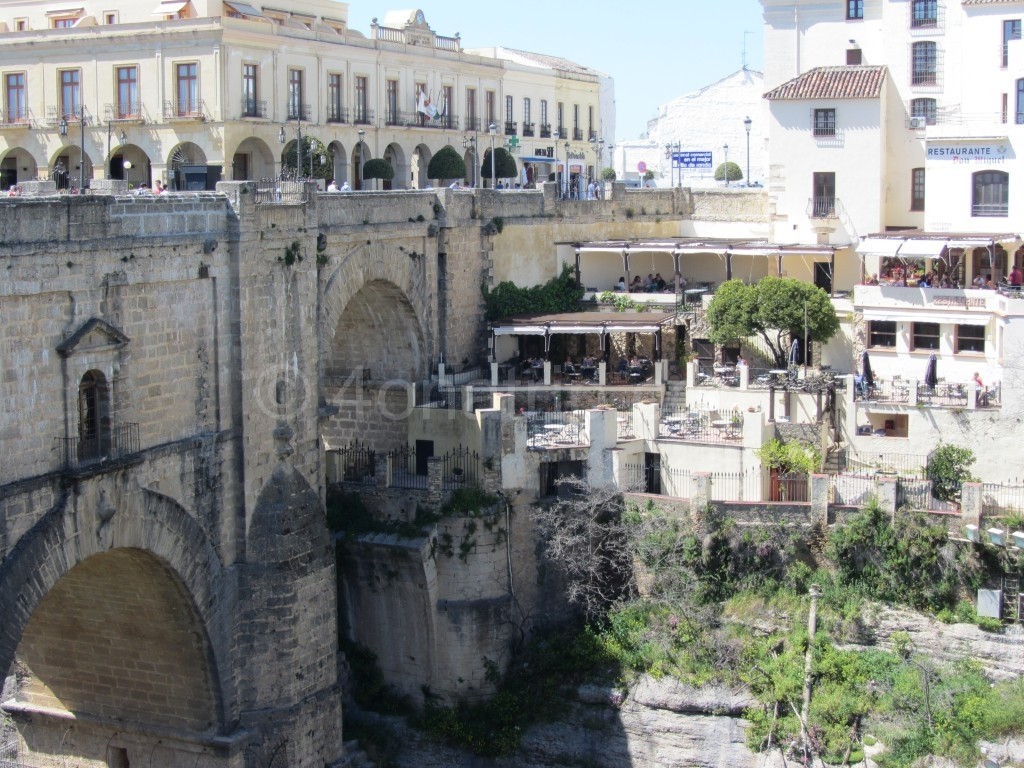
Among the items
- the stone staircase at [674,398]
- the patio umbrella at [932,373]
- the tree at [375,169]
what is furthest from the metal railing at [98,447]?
the tree at [375,169]

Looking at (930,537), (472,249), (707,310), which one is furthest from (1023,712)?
(472,249)

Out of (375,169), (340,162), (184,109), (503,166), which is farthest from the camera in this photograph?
(503,166)

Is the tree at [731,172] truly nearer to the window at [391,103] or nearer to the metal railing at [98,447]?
the window at [391,103]

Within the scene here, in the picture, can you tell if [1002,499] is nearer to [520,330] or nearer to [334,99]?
[520,330]

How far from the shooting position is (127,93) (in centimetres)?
4281

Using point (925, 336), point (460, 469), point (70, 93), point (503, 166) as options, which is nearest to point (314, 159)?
point (70, 93)

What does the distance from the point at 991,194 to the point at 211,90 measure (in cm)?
1838

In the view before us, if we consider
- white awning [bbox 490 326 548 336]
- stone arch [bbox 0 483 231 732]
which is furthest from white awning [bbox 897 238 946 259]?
stone arch [bbox 0 483 231 732]

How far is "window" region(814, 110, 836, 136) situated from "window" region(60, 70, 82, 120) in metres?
17.8

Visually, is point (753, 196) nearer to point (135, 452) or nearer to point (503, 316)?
point (503, 316)

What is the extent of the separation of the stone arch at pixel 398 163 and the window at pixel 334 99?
275 cm

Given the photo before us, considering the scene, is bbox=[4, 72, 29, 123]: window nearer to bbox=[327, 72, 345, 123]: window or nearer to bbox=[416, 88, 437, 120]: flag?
bbox=[327, 72, 345, 123]: window

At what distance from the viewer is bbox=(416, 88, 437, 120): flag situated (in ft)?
163

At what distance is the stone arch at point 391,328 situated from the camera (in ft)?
115
